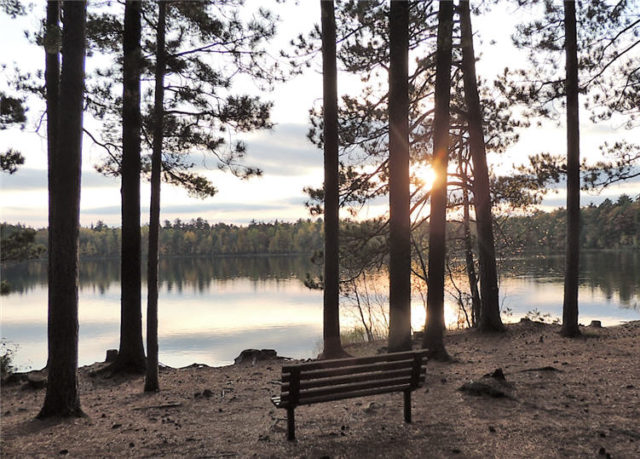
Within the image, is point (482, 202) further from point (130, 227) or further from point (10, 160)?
point (10, 160)

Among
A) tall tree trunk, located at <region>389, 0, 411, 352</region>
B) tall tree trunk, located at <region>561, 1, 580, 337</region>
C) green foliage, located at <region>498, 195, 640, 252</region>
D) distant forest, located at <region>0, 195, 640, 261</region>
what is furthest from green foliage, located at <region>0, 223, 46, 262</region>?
green foliage, located at <region>498, 195, 640, 252</region>

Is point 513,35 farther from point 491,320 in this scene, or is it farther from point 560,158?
point 491,320

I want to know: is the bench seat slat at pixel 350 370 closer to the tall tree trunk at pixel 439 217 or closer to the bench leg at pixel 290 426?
the bench leg at pixel 290 426

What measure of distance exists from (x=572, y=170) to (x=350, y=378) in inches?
336

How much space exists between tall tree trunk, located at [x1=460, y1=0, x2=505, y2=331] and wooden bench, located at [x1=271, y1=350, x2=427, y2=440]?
25.0 feet

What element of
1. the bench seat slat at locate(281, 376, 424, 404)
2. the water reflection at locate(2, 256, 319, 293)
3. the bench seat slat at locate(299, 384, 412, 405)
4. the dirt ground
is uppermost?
the bench seat slat at locate(281, 376, 424, 404)

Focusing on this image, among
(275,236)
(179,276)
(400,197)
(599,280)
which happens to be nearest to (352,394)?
(400,197)

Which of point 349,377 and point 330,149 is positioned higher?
point 330,149

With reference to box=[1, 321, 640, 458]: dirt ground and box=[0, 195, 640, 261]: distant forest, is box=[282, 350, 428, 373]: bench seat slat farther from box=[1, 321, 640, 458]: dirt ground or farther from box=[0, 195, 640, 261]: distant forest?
box=[0, 195, 640, 261]: distant forest

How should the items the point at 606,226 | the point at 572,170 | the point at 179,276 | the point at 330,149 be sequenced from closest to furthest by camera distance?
1. the point at 330,149
2. the point at 572,170
3. the point at 179,276
4. the point at 606,226

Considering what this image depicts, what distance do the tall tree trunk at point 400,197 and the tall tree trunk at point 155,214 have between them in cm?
364

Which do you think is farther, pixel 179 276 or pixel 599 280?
pixel 179 276

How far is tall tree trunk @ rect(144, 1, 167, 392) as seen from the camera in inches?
290

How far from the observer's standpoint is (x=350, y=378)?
16.1ft
